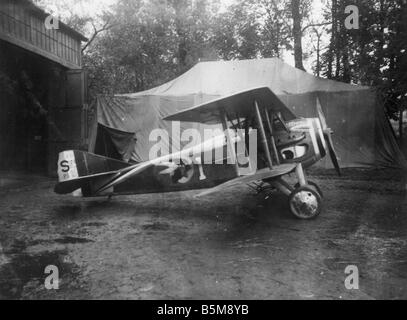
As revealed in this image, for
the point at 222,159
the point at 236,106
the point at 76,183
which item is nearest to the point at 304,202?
the point at 222,159

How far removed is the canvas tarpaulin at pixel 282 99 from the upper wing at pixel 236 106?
20.2 ft

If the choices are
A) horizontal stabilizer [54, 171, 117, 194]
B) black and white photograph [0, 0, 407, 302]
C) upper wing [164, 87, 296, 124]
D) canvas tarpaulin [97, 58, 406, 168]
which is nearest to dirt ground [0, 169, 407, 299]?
black and white photograph [0, 0, 407, 302]

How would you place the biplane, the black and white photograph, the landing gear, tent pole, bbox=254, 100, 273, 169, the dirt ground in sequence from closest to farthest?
the dirt ground, the black and white photograph, the landing gear, tent pole, bbox=254, 100, 273, 169, the biplane

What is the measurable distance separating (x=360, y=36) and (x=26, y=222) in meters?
10.5

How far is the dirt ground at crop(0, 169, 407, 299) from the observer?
308 centimetres

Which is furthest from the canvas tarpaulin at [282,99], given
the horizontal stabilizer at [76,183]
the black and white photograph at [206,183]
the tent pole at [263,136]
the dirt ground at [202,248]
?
the tent pole at [263,136]

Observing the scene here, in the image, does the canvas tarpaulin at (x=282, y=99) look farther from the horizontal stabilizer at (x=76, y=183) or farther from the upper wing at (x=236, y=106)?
the upper wing at (x=236, y=106)

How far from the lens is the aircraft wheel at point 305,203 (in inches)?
214

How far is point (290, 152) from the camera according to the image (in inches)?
245

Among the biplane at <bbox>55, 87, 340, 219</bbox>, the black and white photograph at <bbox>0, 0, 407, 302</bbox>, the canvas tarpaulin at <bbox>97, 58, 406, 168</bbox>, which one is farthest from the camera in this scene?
the canvas tarpaulin at <bbox>97, 58, 406, 168</bbox>

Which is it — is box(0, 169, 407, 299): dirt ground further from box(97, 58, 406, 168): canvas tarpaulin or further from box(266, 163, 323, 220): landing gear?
box(97, 58, 406, 168): canvas tarpaulin

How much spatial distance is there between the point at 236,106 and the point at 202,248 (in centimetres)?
275

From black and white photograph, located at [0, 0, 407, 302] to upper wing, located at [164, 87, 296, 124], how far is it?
0.14 ft

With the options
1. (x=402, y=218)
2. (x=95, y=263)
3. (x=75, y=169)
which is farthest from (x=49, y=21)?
(x=402, y=218)
